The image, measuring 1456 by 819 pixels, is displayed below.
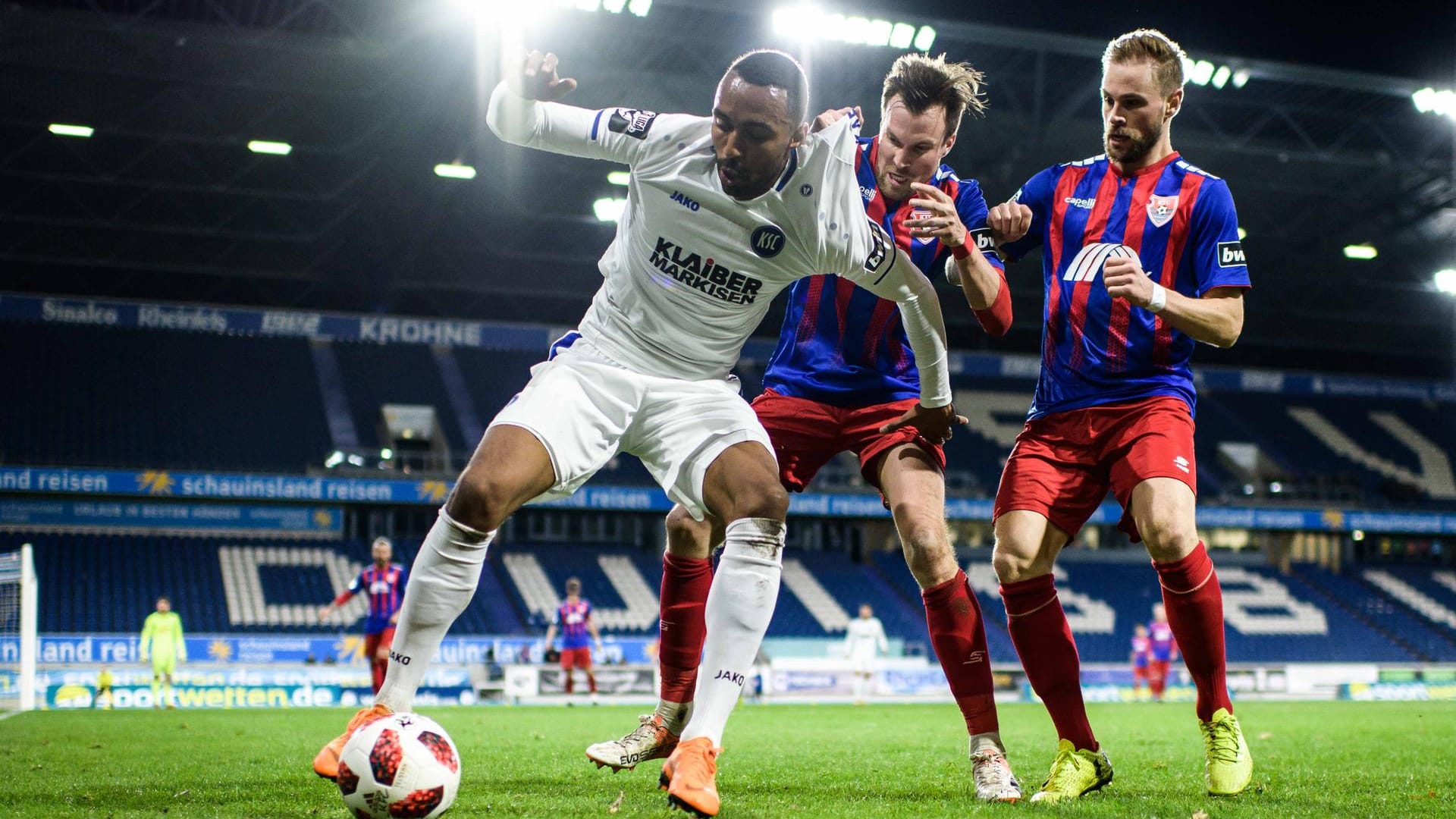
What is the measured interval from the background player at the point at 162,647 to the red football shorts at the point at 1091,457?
51.5ft

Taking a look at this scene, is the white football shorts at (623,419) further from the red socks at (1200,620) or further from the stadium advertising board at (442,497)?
the stadium advertising board at (442,497)

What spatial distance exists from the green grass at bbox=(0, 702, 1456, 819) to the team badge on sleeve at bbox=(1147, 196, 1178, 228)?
205 cm

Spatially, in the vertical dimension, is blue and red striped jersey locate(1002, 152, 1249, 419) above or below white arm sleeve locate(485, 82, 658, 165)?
below

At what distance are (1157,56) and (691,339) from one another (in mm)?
2007

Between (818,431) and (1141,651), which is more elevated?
(818,431)

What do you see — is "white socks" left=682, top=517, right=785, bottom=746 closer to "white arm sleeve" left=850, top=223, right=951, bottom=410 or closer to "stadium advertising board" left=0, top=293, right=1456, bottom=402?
"white arm sleeve" left=850, top=223, right=951, bottom=410

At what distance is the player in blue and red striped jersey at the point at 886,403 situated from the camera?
184 inches

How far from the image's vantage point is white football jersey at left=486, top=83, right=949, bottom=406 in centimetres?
407

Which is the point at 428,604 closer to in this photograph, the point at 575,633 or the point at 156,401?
the point at 575,633

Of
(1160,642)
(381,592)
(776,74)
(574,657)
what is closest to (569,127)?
(776,74)

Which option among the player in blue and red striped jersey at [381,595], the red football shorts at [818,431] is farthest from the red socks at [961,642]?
the player in blue and red striped jersey at [381,595]

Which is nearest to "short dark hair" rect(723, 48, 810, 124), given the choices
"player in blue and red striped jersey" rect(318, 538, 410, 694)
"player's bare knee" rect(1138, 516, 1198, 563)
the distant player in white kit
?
"player's bare knee" rect(1138, 516, 1198, 563)

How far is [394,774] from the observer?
342 cm

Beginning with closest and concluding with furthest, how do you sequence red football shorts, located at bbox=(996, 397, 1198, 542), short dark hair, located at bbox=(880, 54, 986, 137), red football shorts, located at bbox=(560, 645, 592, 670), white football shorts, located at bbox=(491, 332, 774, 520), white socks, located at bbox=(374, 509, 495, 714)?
white socks, located at bbox=(374, 509, 495, 714) < white football shorts, located at bbox=(491, 332, 774, 520) < red football shorts, located at bbox=(996, 397, 1198, 542) < short dark hair, located at bbox=(880, 54, 986, 137) < red football shorts, located at bbox=(560, 645, 592, 670)
